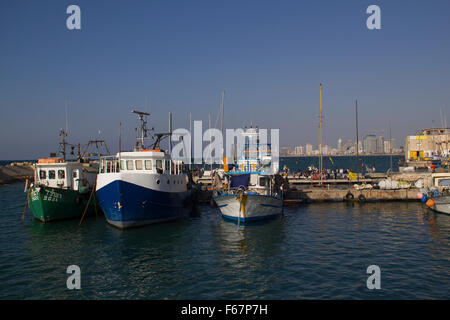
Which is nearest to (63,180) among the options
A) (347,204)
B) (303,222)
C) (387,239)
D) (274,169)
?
(274,169)

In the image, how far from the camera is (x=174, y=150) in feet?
126

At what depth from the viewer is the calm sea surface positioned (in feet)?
50.6

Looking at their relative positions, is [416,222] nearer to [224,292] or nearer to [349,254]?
[349,254]

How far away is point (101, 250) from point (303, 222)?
1776cm

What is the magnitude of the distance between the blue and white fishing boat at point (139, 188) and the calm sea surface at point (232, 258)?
1253mm

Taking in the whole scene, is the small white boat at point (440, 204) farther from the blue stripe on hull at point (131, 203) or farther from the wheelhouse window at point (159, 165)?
the wheelhouse window at point (159, 165)

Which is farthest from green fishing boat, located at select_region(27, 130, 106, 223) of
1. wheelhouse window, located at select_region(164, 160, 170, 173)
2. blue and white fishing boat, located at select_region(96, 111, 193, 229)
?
wheelhouse window, located at select_region(164, 160, 170, 173)

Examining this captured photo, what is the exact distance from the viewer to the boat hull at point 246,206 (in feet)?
95.3

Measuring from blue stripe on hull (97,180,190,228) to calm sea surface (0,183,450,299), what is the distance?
3.21ft

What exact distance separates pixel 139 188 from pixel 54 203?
33.9 feet

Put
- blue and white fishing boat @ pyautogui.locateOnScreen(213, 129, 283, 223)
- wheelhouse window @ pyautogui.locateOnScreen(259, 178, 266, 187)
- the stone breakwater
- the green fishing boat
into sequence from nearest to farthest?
blue and white fishing boat @ pyautogui.locateOnScreen(213, 129, 283, 223) < the green fishing boat < wheelhouse window @ pyautogui.locateOnScreen(259, 178, 266, 187) < the stone breakwater

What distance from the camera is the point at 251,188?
3169 centimetres

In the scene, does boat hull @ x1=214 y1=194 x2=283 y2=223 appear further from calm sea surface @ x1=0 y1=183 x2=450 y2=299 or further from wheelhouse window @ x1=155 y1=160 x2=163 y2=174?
wheelhouse window @ x1=155 y1=160 x2=163 y2=174

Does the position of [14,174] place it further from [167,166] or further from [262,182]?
[262,182]
